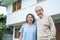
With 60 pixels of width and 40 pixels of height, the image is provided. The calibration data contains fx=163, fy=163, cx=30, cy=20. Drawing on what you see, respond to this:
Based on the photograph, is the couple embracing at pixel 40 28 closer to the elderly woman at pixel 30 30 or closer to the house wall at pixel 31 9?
the elderly woman at pixel 30 30

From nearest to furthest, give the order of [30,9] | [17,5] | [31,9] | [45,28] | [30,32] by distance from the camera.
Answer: [45,28] → [30,32] → [31,9] → [30,9] → [17,5]

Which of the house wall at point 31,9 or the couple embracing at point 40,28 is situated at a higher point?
the house wall at point 31,9

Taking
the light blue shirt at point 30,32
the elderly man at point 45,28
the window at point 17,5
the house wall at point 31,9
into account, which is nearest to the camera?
the elderly man at point 45,28

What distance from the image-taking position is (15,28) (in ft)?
48.3

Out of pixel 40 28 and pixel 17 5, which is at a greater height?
pixel 17 5

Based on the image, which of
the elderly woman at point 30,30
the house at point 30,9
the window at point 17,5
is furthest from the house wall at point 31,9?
the elderly woman at point 30,30

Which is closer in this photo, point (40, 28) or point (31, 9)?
point (40, 28)

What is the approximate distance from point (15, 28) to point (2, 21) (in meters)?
4.48

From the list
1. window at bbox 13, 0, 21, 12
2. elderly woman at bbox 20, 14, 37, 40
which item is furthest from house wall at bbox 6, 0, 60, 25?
elderly woman at bbox 20, 14, 37, 40

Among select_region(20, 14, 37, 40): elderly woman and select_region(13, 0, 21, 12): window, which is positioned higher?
select_region(13, 0, 21, 12): window

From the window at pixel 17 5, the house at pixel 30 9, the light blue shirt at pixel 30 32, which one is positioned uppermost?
the window at pixel 17 5

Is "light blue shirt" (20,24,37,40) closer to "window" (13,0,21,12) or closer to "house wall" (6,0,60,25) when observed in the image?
"house wall" (6,0,60,25)

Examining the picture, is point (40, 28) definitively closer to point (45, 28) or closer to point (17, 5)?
point (45, 28)

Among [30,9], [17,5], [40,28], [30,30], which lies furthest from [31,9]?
[40,28]
